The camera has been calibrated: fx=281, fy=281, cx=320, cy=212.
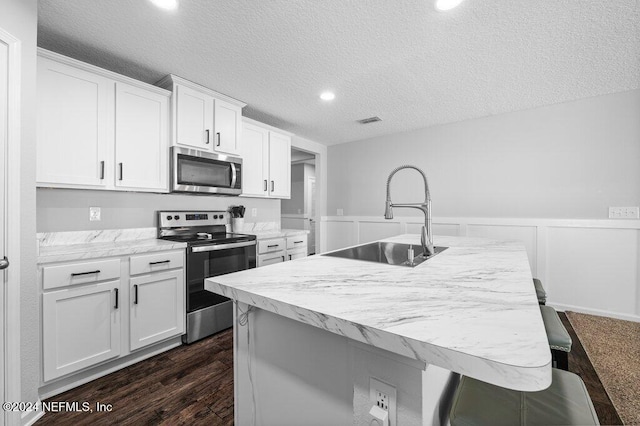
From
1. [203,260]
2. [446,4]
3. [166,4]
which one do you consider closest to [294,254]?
[203,260]

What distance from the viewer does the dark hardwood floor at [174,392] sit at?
61.2 inches

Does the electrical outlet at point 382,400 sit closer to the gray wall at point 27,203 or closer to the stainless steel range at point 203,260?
the gray wall at point 27,203

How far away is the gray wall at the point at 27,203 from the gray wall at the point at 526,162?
13.1 ft

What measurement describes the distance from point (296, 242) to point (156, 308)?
177 cm

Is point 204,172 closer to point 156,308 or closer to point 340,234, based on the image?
point 156,308

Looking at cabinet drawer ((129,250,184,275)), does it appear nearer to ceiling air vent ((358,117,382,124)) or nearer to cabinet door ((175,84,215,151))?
cabinet door ((175,84,215,151))

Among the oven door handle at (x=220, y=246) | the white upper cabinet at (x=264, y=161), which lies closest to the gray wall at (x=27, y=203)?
the oven door handle at (x=220, y=246)

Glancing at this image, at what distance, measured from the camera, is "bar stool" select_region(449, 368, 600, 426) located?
2.44ft

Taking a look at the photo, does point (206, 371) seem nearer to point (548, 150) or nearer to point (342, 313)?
point (342, 313)

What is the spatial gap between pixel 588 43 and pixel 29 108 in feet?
11.9

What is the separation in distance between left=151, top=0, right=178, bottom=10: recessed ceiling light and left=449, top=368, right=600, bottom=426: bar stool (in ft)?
7.67

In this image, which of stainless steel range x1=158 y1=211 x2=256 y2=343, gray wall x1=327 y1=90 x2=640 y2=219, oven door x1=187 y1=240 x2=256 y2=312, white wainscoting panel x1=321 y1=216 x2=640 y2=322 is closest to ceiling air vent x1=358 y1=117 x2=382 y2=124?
gray wall x1=327 y1=90 x2=640 y2=219

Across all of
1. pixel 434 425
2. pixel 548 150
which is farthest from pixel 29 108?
pixel 548 150

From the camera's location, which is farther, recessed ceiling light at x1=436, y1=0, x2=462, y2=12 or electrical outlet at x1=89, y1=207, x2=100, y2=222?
electrical outlet at x1=89, y1=207, x2=100, y2=222
